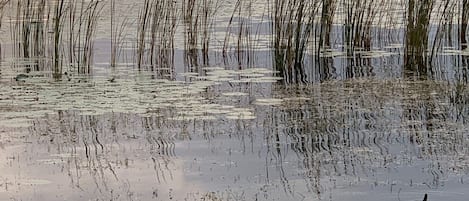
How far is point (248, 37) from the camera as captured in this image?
941cm

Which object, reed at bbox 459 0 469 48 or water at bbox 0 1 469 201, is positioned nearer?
water at bbox 0 1 469 201

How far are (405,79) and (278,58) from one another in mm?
1300

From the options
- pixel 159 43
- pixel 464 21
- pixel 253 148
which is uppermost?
pixel 464 21

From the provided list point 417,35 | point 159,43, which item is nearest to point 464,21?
point 417,35

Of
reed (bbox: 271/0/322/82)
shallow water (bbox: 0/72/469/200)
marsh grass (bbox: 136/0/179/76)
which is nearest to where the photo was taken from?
shallow water (bbox: 0/72/469/200)

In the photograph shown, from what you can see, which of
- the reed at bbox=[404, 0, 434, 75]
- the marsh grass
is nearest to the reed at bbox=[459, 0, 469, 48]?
the reed at bbox=[404, 0, 434, 75]

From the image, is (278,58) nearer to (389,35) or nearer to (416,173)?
(389,35)

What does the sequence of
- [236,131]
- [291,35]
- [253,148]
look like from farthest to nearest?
[291,35] < [236,131] < [253,148]

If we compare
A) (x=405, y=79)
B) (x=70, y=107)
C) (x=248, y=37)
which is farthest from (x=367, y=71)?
(x=70, y=107)

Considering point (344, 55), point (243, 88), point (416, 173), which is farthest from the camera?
point (344, 55)

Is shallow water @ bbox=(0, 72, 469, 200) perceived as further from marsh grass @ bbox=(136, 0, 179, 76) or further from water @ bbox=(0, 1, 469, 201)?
marsh grass @ bbox=(136, 0, 179, 76)

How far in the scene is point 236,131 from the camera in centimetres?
540

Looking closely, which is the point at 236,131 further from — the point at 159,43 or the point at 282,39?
the point at 159,43

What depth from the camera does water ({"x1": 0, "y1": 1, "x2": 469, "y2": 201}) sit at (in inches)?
167
